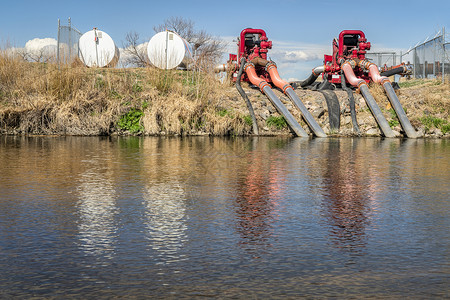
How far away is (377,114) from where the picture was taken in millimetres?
25172

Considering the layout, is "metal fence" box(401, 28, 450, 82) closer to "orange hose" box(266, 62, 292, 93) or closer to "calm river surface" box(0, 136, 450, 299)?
"orange hose" box(266, 62, 292, 93)

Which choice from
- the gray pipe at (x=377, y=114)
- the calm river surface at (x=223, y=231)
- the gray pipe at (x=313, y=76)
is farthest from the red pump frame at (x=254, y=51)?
the calm river surface at (x=223, y=231)

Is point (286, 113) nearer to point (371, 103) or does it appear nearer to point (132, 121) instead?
point (371, 103)

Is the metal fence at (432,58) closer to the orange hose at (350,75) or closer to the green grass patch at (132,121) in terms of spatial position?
the orange hose at (350,75)

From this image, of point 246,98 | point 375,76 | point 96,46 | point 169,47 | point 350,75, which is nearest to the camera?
point 246,98

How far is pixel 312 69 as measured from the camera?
31625mm

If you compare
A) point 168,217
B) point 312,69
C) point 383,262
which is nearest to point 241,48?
point 312,69

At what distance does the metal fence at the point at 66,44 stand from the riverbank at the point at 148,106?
1.77 ft

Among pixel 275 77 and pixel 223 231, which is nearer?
pixel 223 231

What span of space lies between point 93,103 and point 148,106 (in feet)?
7.70

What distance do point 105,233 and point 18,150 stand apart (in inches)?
433

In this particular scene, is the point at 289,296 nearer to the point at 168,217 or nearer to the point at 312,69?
the point at 168,217

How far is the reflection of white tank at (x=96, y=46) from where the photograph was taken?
35281 millimetres

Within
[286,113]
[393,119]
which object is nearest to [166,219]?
[286,113]
